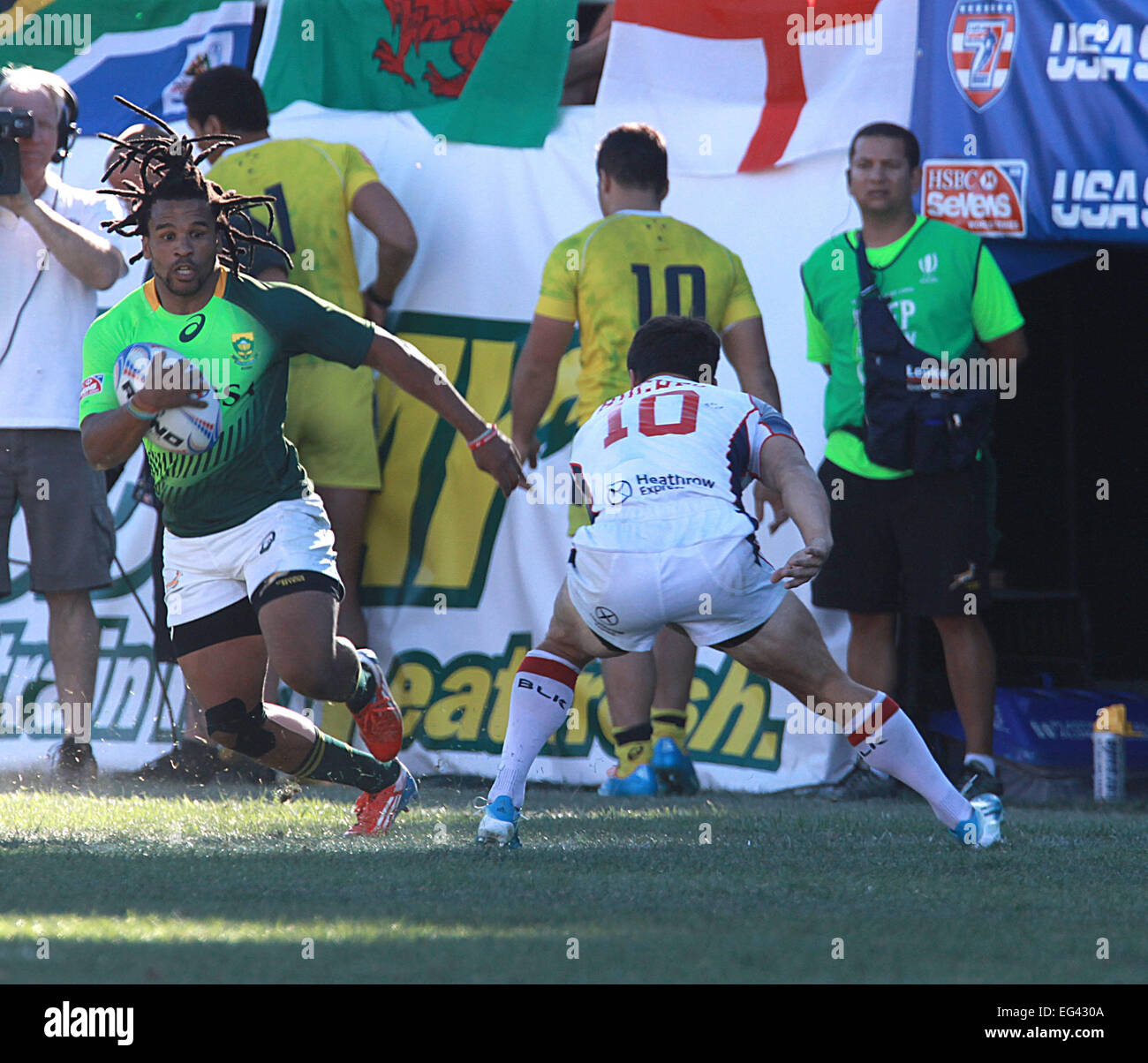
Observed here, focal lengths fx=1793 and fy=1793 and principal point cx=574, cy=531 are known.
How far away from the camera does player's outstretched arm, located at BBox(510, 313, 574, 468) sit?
7383 millimetres

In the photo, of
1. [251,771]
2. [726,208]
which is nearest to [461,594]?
[251,771]

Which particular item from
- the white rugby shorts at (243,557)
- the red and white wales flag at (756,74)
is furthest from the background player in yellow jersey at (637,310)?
the white rugby shorts at (243,557)

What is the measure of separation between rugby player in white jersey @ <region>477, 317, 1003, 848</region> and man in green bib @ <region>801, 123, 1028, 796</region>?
5.67 ft

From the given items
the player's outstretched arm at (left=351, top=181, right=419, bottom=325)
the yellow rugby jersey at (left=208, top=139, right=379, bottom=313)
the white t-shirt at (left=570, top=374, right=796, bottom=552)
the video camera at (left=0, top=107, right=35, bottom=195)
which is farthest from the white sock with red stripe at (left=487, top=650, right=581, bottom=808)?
the video camera at (left=0, top=107, right=35, bottom=195)

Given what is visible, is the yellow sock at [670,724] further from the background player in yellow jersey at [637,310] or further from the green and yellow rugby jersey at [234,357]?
the green and yellow rugby jersey at [234,357]

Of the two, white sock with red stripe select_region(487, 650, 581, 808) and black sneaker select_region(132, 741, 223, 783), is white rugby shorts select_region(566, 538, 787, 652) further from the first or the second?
black sneaker select_region(132, 741, 223, 783)

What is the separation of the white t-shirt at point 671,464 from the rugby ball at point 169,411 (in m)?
1.13

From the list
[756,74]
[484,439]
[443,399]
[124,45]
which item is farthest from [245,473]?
[124,45]

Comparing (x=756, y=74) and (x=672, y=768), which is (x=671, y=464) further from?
(x=756, y=74)

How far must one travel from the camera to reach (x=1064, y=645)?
30.5 feet

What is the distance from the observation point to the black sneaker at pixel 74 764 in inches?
291

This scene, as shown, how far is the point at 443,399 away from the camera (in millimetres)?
5574

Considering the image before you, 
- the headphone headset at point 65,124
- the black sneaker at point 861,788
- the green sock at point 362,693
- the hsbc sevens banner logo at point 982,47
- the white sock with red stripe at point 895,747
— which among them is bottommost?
the black sneaker at point 861,788
